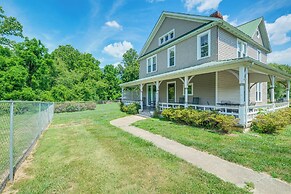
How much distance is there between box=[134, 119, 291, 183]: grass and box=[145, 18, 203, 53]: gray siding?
9.18 meters

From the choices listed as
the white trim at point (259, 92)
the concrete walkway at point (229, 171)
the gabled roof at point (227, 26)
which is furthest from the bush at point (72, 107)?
the white trim at point (259, 92)

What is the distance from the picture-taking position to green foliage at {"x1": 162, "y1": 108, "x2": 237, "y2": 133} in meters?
6.78

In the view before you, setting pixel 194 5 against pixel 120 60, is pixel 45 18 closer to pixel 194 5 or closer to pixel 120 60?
pixel 194 5

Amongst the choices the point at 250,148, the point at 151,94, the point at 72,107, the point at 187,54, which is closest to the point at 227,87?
the point at 187,54

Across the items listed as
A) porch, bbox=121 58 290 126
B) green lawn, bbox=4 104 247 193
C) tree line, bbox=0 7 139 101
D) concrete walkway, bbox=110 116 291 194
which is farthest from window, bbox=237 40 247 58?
tree line, bbox=0 7 139 101

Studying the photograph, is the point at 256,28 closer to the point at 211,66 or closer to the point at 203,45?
the point at 203,45

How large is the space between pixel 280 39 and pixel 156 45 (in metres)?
18.8

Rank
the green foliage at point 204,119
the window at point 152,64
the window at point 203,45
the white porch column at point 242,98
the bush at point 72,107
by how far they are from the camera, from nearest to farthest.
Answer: the green foliage at point 204,119
the white porch column at point 242,98
the window at point 203,45
the window at point 152,64
the bush at point 72,107

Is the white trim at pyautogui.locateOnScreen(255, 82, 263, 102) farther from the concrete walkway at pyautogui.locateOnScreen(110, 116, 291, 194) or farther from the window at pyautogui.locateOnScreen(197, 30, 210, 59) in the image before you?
the concrete walkway at pyautogui.locateOnScreen(110, 116, 291, 194)

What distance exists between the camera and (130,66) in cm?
4359

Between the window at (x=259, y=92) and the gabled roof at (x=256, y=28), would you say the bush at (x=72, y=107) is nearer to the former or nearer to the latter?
the window at (x=259, y=92)

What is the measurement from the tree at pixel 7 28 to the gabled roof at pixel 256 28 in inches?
1292

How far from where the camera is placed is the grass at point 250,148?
3.76 metres

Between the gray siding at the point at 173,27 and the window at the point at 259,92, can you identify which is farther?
the window at the point at 259,92
